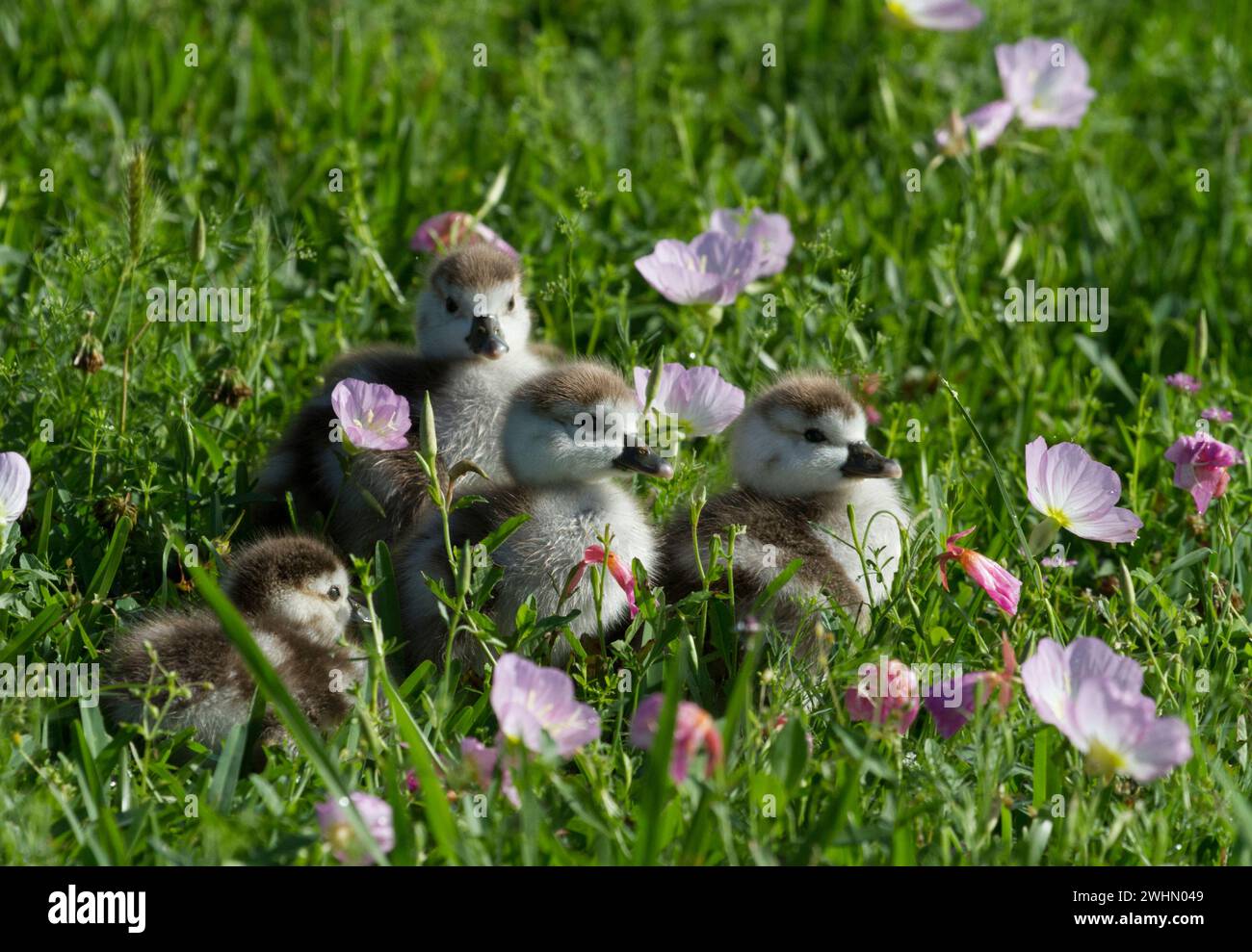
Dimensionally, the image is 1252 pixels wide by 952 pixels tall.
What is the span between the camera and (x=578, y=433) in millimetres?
4305

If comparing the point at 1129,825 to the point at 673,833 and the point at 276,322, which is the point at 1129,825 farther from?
the point at 276,322

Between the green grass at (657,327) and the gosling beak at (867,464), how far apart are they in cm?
16

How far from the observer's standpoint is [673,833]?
11.1 feet

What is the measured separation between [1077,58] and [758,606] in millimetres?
3207

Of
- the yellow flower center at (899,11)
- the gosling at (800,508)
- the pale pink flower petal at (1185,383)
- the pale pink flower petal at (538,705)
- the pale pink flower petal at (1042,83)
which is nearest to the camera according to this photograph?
the pale pink flower petal at (538,705)

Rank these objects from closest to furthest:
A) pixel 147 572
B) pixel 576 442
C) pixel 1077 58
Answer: pixel 576 442 → pixel 147 572 → pixel 1077 58

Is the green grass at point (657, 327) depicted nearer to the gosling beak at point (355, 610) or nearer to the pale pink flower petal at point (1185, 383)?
the pale pink flower petal at point (1185, 383)

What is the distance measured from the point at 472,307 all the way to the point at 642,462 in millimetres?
1030

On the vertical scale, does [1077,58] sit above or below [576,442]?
above

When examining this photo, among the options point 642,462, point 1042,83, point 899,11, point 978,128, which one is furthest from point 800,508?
point 899,11

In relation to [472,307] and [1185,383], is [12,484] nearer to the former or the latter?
[472,307]

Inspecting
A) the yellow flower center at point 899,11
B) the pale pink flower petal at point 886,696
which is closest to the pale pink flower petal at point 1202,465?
the pale pink flower petal at point 886,696

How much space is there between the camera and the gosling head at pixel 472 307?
4.96 meters
